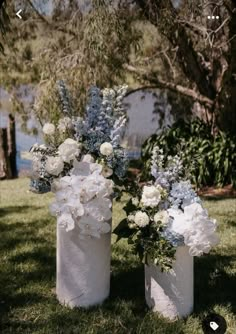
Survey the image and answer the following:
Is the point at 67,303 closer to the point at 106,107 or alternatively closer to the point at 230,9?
the point at 106,107

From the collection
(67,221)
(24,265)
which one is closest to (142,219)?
(67,221)

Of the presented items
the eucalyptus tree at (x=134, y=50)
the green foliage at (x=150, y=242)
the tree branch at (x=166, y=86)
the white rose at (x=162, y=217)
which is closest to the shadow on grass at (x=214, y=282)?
the green foliage at (x=150, y=242)

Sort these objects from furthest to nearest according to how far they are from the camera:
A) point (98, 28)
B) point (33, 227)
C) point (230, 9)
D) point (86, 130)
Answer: point (230, 9) < point (98, 28) < point (33, 227) < point (86, 130)

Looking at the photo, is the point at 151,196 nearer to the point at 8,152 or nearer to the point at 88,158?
the point at 88,158

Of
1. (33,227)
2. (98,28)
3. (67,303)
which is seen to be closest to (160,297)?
(67,303)

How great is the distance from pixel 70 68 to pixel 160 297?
201 inches

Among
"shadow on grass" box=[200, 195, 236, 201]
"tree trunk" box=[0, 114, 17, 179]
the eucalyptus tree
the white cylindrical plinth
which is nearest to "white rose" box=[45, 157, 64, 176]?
the white cylindrical plinth

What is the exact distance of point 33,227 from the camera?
17.0 feet

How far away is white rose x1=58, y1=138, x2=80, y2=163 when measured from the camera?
9.78ft

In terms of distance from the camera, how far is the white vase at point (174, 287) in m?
2.96

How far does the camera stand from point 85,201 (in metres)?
2.89

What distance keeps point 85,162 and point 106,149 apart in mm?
141

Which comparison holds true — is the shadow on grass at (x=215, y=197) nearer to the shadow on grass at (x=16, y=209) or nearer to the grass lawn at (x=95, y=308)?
the grass lawn at (x=95, y=308)

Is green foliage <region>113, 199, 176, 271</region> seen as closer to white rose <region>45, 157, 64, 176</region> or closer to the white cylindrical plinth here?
the white cylindrical plinth
